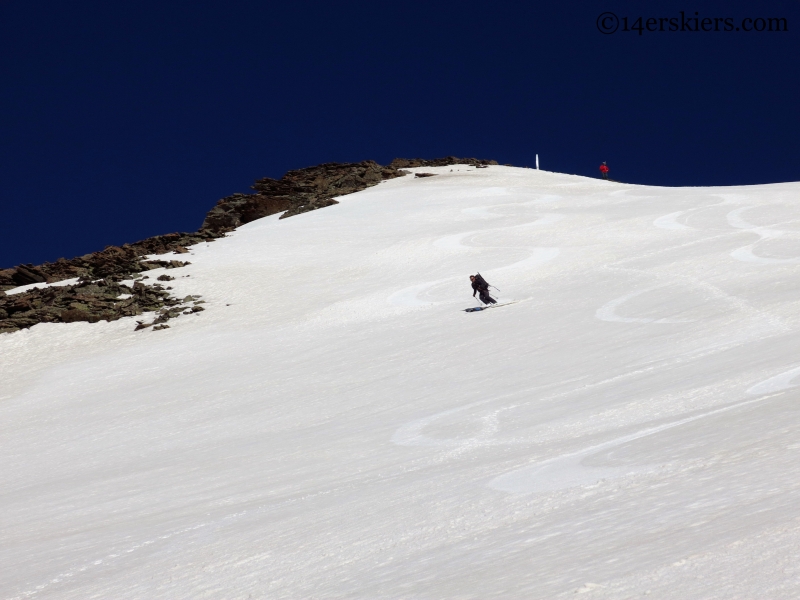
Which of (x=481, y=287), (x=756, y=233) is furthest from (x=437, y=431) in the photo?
(x=756, y=233)

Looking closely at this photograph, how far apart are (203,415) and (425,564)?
33.6 feet

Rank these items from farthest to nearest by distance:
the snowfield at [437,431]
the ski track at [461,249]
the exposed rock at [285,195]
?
1. the exposed rock at [285,195]
2. the ski track at [461,249]
3. the snowfield at [437,431]

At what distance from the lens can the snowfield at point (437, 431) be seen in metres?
4.98

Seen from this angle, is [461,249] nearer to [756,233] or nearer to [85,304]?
[756,233]

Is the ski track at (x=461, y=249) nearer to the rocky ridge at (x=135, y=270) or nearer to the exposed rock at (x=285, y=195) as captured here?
the rocky ridge at (x=135, y=270)

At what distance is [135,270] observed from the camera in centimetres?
3216

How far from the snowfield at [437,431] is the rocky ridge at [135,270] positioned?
1.19 meters

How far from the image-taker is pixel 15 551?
324 inches

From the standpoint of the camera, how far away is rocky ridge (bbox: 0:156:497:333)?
26.9m

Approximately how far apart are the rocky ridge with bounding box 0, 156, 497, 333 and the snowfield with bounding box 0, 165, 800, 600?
119cm

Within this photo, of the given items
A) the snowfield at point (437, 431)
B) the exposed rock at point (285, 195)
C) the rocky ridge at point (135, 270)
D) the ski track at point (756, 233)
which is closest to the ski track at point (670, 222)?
the snowfield at point (437, 431)

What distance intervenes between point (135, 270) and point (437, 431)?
24.3 metres

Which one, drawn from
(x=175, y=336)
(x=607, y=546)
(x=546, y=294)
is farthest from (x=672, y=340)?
(x=175, y=336)

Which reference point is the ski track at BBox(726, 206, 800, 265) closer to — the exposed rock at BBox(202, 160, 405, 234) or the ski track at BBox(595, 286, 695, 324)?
the ski track at BBox(595, 286, 695, 324)
